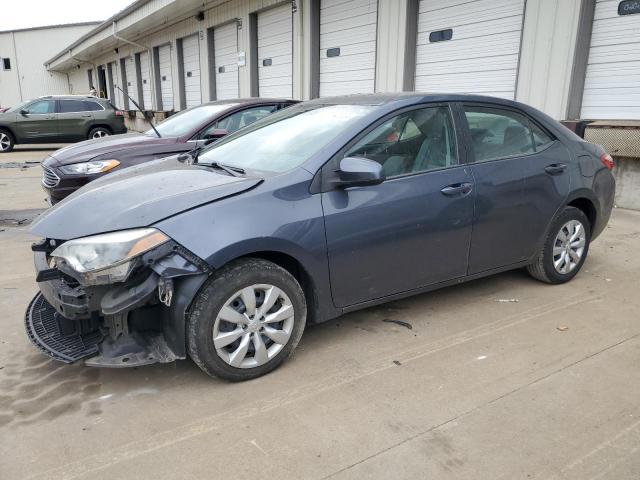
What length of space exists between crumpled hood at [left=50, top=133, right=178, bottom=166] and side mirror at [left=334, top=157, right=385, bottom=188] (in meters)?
3.70

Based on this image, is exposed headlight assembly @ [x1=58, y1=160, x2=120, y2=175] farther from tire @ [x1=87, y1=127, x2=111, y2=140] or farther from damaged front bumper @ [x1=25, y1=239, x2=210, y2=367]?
tire @ [x1=87, y1=127, x2=111, y2=140]

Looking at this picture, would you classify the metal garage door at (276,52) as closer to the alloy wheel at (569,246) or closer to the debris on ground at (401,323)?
the alloy wheel at (569,246)

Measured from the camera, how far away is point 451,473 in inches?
86.1

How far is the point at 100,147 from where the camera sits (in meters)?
6.00

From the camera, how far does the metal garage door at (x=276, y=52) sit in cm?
1323

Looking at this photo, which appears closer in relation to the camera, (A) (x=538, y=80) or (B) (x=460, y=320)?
(B) (x=460, y=320)

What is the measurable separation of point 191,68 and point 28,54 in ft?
93.9

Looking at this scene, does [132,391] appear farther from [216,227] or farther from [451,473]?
[451,473]

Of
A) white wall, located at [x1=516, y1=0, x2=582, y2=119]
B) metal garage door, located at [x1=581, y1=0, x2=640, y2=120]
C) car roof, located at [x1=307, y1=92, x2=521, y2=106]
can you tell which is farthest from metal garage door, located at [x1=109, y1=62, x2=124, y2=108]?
car roof, located at [x1=307, y1=92, x2=521, y2=106]

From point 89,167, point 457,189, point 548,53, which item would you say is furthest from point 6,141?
point 457,189

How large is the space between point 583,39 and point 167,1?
12793mm

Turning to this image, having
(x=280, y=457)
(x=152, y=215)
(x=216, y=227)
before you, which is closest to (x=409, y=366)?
(x=280, y=457)

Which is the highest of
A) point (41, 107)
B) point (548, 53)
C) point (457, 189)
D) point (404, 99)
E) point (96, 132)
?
point (548, 53)

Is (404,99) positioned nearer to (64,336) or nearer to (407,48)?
(64,336)
